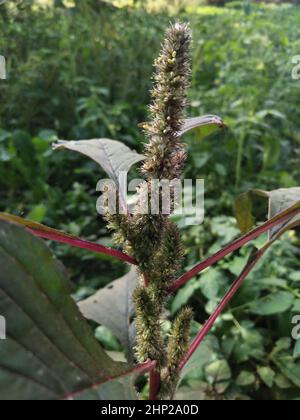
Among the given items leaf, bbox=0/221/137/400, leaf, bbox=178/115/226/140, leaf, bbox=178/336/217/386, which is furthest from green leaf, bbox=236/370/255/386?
leaf, bbox=0/221/137/400

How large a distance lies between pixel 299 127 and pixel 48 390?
2.18m

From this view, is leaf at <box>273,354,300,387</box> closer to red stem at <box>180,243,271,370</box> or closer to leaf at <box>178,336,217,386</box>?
leaf at <box>178,336,217,386</box>

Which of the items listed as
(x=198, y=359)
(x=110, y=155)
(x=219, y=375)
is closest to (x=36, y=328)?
(x=110, y=155)

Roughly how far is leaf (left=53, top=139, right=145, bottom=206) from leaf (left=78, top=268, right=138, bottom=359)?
18 centimetres

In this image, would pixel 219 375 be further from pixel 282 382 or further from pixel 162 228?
pixel 162 228

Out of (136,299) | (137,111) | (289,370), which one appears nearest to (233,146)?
(137,111)

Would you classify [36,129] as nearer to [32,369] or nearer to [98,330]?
[98,330]

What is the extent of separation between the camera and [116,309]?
0.82m

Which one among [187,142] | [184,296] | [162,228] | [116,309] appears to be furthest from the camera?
[187,142]

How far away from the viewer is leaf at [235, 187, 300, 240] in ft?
2.03

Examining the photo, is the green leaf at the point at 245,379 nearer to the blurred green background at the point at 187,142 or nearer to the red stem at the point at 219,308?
the blurred green background at the point at 187,142

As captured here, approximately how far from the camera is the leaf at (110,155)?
64cm

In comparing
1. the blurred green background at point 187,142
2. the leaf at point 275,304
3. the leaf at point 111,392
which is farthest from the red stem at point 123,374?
the leaf at point 275,304

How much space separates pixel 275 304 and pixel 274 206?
0.59 meters
